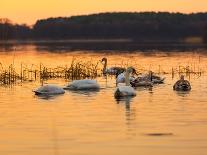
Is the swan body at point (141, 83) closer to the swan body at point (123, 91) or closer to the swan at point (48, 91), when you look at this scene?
the swan body at point (123, 91)

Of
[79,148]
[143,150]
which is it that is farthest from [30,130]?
[143,150]

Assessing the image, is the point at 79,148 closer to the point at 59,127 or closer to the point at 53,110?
the point at 59,127

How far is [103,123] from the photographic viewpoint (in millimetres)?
13281

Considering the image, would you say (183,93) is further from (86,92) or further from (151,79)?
(151,79)

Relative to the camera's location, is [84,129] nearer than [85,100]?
Yes

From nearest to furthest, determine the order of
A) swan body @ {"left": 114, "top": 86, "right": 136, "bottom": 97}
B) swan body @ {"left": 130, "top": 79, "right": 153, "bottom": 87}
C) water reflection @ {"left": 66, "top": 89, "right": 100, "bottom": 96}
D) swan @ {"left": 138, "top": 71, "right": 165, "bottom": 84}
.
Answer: swan body @ {"left": 114, "top": 86, "right": 136, "bottom": 97} → water reflection @ {"left": 66, "top": 89, "right": 100, "bottom": 96} → swan body @ {"left": 130, "top": 79, "right": 153, "bottom": 87} → swan @ {"left": 138, "top": 71, "right": 165, "bottom": 84}

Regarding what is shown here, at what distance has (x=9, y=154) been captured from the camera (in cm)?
1023

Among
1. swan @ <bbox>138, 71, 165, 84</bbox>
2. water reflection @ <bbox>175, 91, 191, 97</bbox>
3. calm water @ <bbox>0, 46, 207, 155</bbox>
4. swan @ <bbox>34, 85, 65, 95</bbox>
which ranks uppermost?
swan @ <bbox>138, 71, 165, 84</bbox>

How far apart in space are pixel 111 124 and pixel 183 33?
316 feet

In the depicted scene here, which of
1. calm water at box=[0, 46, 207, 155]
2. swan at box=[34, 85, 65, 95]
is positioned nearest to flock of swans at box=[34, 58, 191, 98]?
swan at box=[34, 85, 65, 95]

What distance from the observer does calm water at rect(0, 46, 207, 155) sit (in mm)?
10656

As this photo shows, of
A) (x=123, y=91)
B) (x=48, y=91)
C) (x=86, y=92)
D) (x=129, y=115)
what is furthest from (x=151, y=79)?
(x=129, y=115)

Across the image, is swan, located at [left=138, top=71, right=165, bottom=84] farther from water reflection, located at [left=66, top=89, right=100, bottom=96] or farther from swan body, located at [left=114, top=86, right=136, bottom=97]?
swan body, located at [left=114, top=86, right=136, bottom=97]

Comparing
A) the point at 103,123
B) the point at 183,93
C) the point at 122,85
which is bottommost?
the point at 103,123
